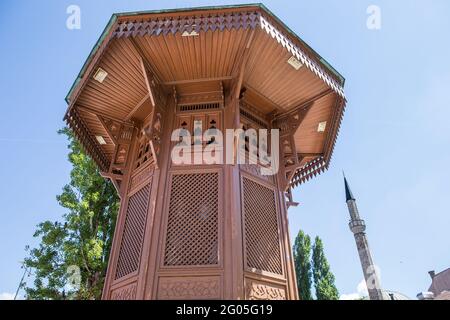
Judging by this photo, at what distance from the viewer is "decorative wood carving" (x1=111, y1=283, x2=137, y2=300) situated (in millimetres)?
4363

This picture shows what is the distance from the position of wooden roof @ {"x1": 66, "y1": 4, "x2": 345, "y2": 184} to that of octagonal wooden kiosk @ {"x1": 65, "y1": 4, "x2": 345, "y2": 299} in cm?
2

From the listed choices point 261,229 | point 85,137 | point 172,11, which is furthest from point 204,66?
point 85,137

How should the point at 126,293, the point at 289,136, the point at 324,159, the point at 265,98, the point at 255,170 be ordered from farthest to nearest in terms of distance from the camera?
the point at 324,159 → the point at 289,136 → the point at 265,98 → the point at 255,170 → the point at 126,293

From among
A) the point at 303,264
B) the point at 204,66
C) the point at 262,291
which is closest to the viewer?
the point at 262,291

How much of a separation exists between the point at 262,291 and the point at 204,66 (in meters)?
3.77

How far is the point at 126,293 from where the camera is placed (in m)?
4.54

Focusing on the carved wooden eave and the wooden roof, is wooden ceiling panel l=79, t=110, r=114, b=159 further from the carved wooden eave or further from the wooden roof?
the carved wooden eave

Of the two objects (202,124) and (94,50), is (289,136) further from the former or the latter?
(94,50)

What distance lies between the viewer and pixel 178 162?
5.32 metres

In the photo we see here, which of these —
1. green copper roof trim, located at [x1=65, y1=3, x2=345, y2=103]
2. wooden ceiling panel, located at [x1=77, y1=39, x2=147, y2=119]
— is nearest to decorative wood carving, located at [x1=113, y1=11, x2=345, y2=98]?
green copper roof trim, located at [x1=65, y1=3, x2=345, y2=103]

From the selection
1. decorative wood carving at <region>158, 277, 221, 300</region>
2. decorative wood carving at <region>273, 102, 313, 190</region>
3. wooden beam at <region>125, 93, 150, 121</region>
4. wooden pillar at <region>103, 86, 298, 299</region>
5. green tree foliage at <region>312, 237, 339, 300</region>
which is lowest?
decorative wood carving at <region>158, 277, 221, 300</region>

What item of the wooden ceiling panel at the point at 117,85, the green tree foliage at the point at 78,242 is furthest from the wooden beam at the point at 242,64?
the green tree foliage at the point at 78,242

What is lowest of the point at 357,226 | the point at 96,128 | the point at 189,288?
the point at 189,288
